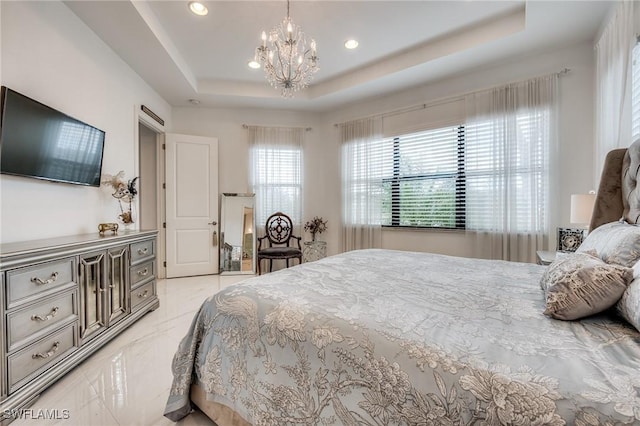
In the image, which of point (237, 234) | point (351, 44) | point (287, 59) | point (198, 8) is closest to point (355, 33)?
point (351, 44)

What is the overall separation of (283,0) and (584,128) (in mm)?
3249

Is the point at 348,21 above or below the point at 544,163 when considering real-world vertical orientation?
above

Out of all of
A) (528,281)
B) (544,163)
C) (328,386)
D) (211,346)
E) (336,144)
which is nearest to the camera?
(328,386)

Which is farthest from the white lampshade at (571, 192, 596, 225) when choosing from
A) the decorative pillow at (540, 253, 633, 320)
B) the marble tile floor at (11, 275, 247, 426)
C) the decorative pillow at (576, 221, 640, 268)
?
the marble tile floor at (11, 275, 247, 426)

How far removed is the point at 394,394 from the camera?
2.55ft

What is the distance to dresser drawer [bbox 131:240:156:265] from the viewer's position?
2.54 m

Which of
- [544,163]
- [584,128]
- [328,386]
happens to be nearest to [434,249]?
[544,163]

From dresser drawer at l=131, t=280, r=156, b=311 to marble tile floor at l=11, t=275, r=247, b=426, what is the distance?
0.19 metres

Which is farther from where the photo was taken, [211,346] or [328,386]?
[211,346]

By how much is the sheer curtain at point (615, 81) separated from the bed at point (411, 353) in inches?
25.9

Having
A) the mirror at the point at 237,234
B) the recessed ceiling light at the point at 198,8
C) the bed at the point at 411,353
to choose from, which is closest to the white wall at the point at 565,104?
the bed at the point at 411,353

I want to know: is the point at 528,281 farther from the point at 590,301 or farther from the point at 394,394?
the point at 394,394

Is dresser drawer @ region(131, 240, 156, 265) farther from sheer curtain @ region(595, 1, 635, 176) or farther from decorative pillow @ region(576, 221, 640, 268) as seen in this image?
sheer curtain @ region(595, 1, 635, 176)

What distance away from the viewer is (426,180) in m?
3.85
